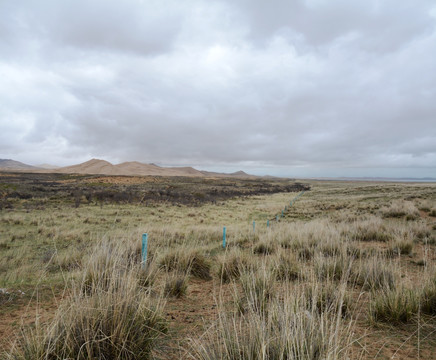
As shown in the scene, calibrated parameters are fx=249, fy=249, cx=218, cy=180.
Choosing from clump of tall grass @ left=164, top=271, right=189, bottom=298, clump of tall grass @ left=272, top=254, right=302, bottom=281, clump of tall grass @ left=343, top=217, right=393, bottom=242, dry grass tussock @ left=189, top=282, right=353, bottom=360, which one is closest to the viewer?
dry grass tussock @ left=189, top=282, right=353, bottom=360

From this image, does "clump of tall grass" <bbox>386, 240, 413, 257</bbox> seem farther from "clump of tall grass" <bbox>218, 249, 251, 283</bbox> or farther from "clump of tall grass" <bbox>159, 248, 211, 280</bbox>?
"clump of tall grass" <bbox>159, 248, 211, 280</bbox>

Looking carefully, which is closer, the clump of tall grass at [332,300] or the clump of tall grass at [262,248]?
the clump of tall grass at [332,300]

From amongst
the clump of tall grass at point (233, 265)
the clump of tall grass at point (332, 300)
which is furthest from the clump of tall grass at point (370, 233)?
the clump of tall grass at point (332, 300)

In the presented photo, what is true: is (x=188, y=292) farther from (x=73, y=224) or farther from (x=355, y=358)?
(x=73, y=224)

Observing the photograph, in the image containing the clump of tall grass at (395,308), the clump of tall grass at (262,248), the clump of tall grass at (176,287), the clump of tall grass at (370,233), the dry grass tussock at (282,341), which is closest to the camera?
the dry grass tussock at (282,341)

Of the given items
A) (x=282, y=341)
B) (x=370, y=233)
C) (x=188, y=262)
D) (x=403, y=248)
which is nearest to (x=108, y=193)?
(x=188, y=262)

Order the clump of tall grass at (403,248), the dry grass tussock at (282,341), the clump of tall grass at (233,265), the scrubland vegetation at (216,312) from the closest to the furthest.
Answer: the dry grass tussock at (282,341), the scrubland vegetation at (216,312), the clump of tall grass at (233,265), the clump of tall grass at (403,248)

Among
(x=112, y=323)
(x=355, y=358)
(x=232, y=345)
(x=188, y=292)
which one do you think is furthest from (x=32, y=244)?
(x=355, y=358)

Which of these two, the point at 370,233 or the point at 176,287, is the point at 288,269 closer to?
the point at 176,287

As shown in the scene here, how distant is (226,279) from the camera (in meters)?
5.52

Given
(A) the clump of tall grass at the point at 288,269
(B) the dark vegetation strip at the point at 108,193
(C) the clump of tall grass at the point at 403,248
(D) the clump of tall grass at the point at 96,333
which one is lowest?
(B) the dark vegetation strip at the point at 108,193

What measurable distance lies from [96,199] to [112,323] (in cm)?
3006

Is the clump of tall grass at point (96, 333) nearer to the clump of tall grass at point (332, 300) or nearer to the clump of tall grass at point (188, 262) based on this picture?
the clump of tall grass at point (332, 300)

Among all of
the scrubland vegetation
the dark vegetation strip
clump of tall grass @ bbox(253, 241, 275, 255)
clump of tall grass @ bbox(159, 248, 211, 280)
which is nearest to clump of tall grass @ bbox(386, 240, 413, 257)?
the scrubland vegetation
